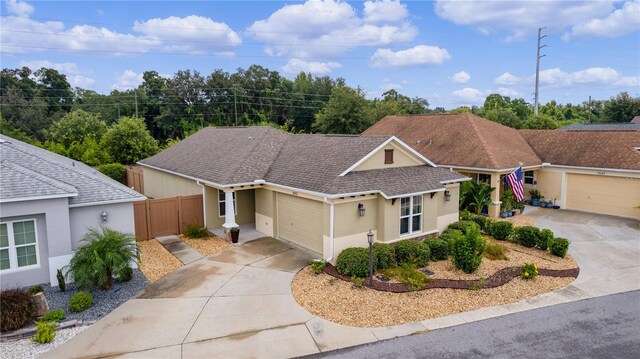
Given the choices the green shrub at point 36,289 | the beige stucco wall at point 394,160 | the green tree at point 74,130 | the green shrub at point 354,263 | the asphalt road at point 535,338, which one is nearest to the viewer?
the asphalt road at point 535,338

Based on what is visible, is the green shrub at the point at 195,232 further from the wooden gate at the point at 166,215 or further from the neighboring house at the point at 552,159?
the neighboring house at the point at 552,159

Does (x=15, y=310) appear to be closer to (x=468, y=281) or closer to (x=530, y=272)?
(x=468, y=281)

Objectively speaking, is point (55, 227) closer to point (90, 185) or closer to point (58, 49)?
point (90, 185)

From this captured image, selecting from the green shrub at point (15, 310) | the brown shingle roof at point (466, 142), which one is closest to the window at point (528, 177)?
the brown shingle roof at point (466, 142)

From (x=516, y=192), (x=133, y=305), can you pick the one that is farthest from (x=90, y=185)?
(x=516, y=192)

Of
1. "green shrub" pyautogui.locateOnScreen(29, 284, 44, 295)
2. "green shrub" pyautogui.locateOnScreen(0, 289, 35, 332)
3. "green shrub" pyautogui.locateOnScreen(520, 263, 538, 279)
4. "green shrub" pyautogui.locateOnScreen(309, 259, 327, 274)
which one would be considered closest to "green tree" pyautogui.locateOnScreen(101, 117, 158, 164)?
"green shrub" pyautogui.locateOnScreen(29, 284, 44, 295)

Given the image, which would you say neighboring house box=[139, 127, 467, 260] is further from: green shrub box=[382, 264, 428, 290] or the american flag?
the american flag
